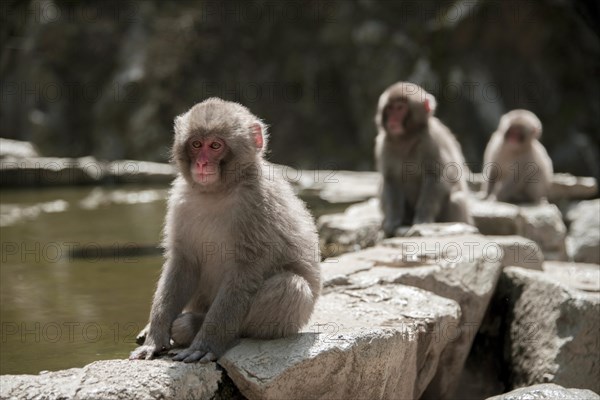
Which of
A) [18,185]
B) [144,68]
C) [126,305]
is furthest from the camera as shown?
[144,68]

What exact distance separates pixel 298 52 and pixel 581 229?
12042 mm

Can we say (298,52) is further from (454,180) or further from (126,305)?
(126,305)

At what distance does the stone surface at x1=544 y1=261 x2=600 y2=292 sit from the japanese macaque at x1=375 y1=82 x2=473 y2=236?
961 millimetres

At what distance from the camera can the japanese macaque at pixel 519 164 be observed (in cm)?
878

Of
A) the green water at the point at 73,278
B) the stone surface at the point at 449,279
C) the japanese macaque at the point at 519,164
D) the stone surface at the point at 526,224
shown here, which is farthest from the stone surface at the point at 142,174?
the stone surface at the point at 449,279

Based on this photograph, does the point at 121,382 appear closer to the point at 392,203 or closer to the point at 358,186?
the point at 392,203

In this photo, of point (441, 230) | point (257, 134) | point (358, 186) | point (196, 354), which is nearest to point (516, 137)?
point (441, 230)

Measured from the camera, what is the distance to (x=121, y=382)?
317 centimetres

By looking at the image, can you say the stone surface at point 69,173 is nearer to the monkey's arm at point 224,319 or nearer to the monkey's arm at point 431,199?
the monkey's arm at point 431,199

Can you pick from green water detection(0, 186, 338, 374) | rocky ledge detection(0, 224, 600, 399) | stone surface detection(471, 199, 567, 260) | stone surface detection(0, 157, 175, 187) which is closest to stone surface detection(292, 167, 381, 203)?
green water detection(0, 186, 338, 374)

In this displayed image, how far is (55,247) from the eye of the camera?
814 centimetres

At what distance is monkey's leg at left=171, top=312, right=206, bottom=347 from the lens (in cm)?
371

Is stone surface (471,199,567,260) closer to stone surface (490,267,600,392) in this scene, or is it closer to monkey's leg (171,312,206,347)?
stone surface (490,267,600,392)

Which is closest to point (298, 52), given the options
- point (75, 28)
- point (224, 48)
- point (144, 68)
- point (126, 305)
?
point (224, 48)
